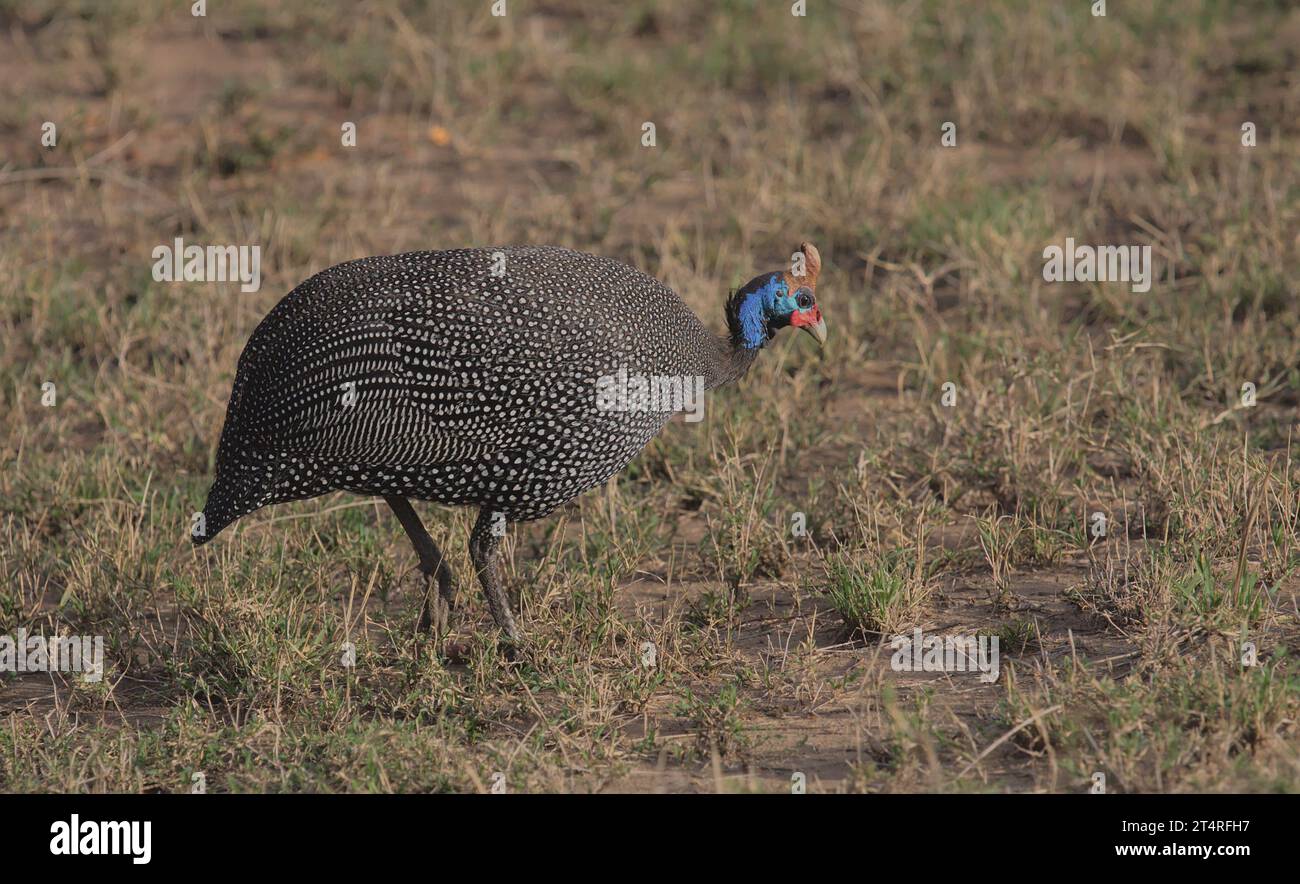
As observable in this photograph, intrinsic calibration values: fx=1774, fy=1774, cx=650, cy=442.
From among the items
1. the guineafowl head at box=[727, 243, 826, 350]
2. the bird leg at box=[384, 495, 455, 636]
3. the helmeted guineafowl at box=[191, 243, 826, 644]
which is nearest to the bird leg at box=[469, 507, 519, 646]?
the helmeted guineafowl at box=[191, 243, 826, 644]

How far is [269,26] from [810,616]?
234 inches

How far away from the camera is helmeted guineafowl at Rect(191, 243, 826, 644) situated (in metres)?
4.72

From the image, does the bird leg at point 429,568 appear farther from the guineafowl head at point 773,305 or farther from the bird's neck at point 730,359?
the guineafowl head at point 773,305

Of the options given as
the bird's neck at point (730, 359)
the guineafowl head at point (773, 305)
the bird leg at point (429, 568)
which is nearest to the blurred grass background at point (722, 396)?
the bird leg at point (429, 568)

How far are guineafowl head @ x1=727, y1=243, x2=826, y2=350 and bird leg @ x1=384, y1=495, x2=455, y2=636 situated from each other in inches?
43.3

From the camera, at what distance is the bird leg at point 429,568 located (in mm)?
5145

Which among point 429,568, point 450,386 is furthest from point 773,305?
point 429,568

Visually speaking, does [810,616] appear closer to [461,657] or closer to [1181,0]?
[461,657]

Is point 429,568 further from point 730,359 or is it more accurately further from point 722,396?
point 722,396

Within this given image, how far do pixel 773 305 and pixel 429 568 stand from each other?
129 cm

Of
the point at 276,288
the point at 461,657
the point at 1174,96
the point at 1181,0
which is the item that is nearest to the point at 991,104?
the point at 1174,96

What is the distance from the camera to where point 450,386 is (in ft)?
15.4

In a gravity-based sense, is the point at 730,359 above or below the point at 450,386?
above

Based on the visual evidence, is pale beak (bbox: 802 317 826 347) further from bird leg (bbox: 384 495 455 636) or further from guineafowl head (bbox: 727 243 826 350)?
bird leg (bbox: 384 495 455 636)
